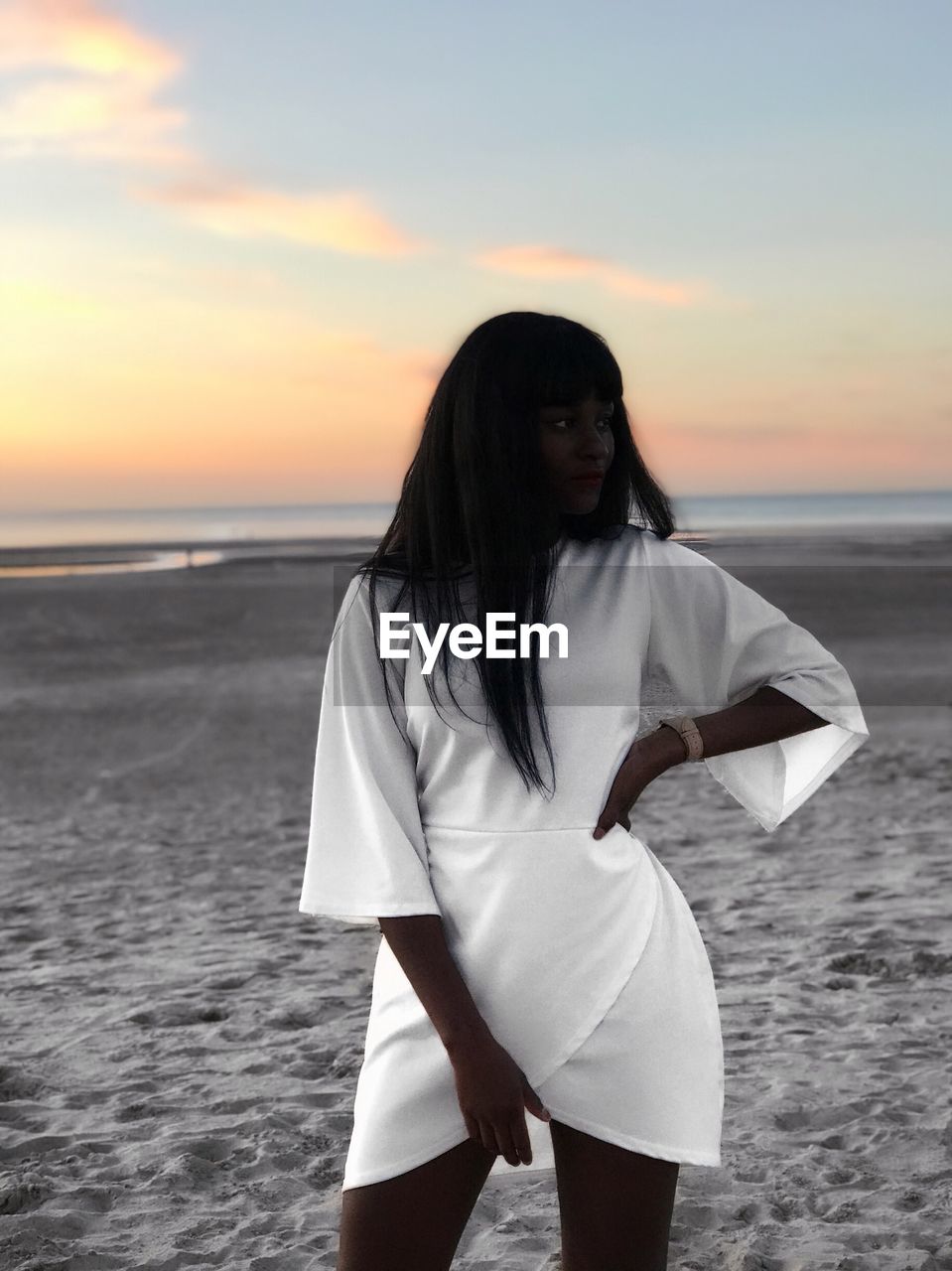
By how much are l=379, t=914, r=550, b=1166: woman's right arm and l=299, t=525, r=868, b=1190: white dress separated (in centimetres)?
4

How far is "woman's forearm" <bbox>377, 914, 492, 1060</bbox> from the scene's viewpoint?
5.44 feet

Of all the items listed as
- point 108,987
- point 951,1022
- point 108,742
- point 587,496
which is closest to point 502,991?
point 587,496

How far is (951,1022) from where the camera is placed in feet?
15.3

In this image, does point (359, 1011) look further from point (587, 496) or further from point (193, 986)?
point (587, 496)

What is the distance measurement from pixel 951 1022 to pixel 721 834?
2.87 meters

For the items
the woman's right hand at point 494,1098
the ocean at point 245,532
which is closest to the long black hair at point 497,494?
the woman's right hand at point 494,1098

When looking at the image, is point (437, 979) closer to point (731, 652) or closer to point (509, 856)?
point (509, 856)

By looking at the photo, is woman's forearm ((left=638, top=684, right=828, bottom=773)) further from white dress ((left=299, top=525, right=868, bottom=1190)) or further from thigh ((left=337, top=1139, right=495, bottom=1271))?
thigh ((left=337, top=1139, right=495, bottom=1271))

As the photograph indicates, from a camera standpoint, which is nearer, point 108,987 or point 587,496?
point 587,496

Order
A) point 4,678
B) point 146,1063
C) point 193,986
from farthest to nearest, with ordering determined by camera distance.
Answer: point 4,678, point 193,986, point 146,1063

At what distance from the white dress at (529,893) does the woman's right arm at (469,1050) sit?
0.13 ft

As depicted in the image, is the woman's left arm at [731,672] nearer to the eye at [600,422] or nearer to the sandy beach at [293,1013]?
the eye at [600,422]

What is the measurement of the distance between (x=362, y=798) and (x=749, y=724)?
57 cm

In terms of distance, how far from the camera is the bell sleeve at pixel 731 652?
184cm
